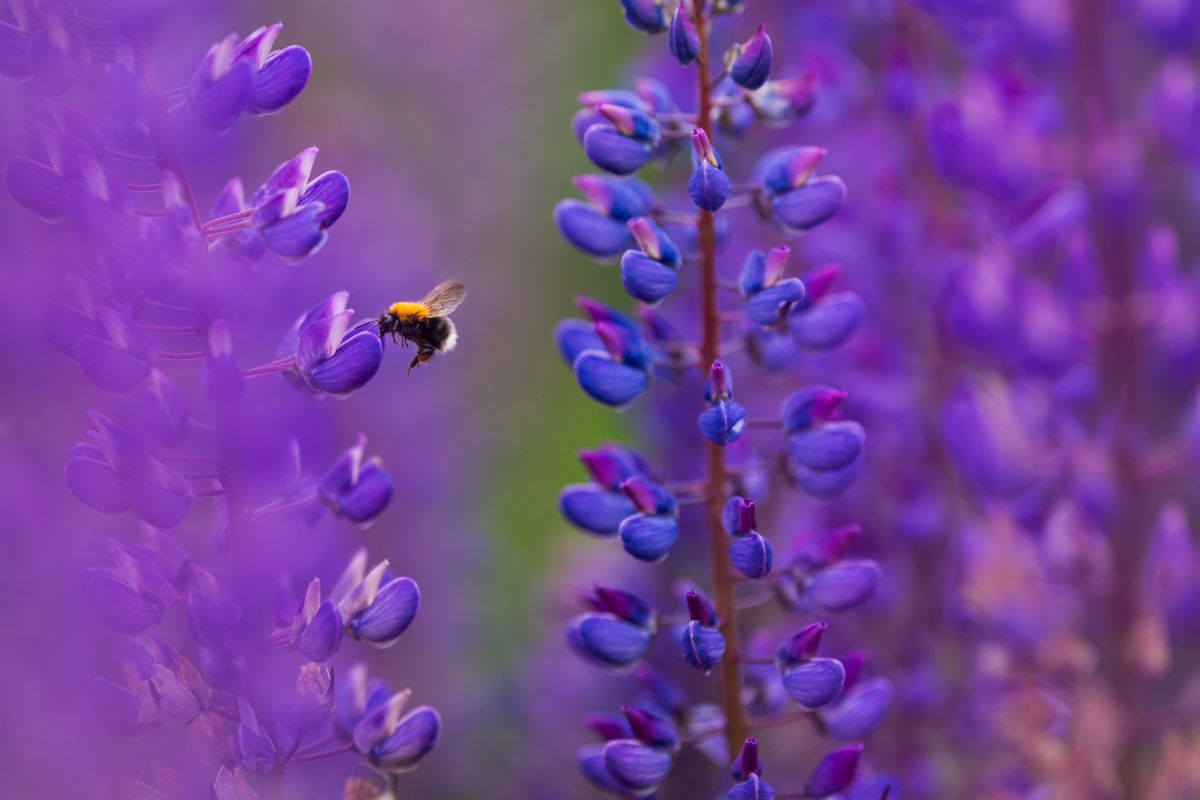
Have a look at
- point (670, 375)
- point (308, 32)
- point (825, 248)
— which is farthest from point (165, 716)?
point (308, 32)

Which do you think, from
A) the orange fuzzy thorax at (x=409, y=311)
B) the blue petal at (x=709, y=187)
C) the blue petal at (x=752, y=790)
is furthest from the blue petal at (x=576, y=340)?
the blue petal at (x=752, y=790)

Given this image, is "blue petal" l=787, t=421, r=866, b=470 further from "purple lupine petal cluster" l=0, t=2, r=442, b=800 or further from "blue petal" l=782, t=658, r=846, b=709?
"purple lupine petal cluster" l=0, t=2, r=442, b=800

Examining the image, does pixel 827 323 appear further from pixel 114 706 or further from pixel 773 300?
pixel 114 706

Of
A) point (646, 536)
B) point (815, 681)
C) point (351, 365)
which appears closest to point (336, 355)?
point (351, 365)

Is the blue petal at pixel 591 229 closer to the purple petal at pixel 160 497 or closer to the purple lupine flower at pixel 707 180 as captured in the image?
the purple lupine flower at pixel 707 180

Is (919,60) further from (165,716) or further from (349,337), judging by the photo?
(165,716)

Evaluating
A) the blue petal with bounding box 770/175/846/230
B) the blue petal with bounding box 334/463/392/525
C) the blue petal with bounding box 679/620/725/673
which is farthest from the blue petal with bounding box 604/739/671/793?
the blue petal with bounding box 770/175/846/230
